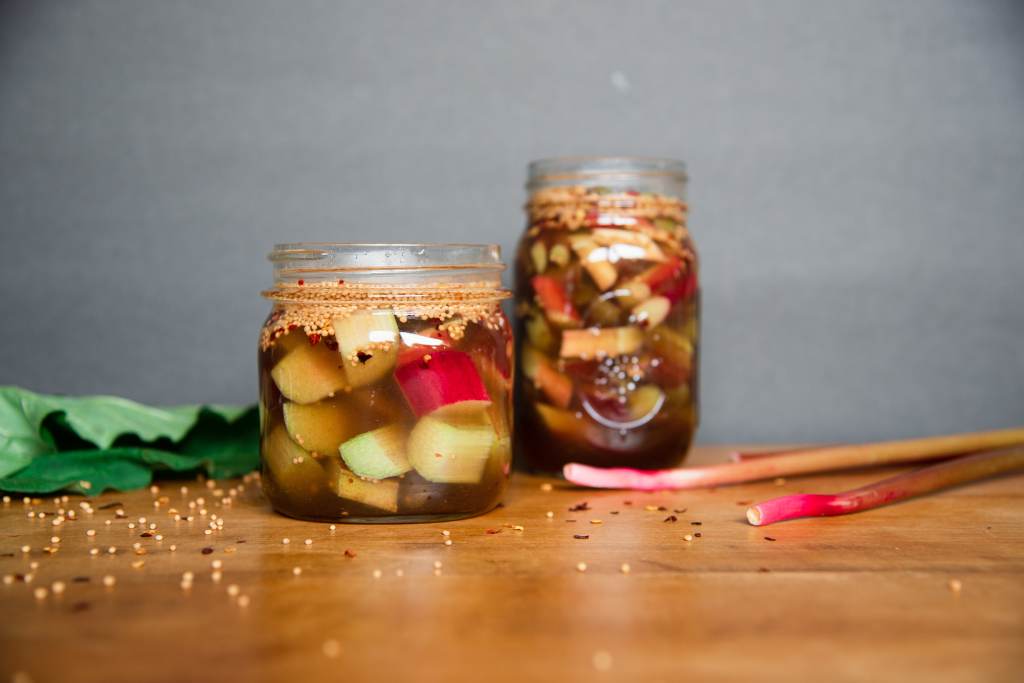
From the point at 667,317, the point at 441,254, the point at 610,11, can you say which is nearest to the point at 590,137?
the point at 610,11

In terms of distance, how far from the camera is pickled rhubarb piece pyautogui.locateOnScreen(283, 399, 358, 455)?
91 cm

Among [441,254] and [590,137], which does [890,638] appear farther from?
[590,137]

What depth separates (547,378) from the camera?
45.1 inches

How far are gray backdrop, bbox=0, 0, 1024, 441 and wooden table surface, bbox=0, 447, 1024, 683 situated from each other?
449 millimetres

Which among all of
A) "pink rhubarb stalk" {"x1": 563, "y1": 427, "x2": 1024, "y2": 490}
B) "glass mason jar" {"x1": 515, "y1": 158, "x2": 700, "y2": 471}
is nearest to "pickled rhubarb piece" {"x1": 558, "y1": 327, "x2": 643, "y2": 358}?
"glass mason jar" {"x1": 515, "y1": 158, "x2": 700, "y2": 471}

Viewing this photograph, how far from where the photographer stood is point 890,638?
2.08ft

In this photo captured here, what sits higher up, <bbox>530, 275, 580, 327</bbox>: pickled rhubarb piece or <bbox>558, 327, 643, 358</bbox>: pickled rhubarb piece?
<bbox>530, 275, 580, 327</bbox>: pickled rhubarb piece

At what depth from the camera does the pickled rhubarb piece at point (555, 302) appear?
113cm

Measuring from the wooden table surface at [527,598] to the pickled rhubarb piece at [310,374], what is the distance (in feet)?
0.41

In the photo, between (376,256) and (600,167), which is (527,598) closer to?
(376,256)

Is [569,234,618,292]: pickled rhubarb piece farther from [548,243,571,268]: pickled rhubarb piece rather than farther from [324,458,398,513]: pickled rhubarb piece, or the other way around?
[324,458,398,513]: pickled rhubarb piece

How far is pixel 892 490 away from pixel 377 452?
1.70 ft

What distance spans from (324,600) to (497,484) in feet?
0.97

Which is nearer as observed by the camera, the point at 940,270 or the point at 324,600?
the point at 324,600
